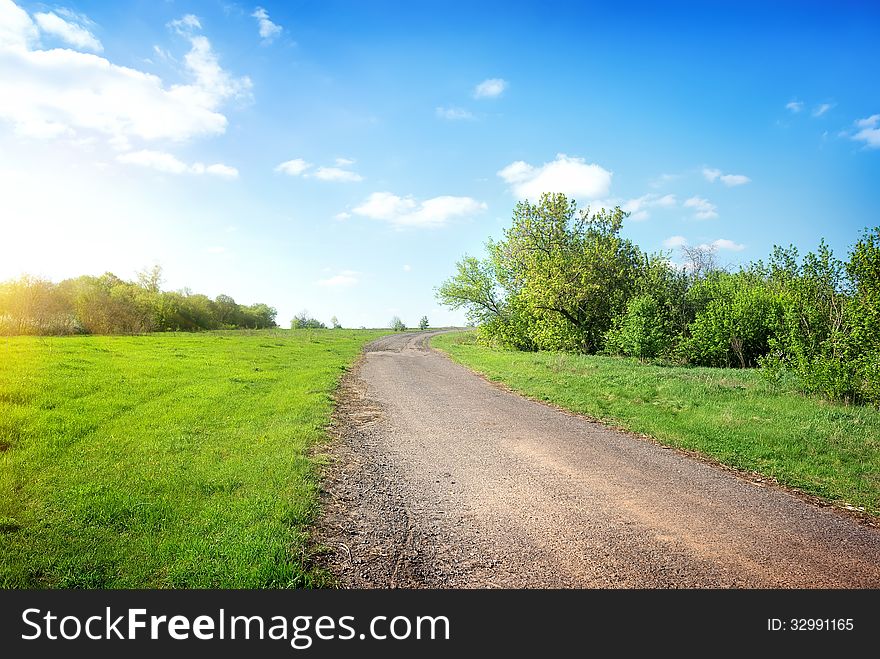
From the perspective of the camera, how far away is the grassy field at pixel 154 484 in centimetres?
489

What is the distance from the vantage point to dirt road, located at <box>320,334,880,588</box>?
4758 millimetres

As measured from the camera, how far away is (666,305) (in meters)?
29.5

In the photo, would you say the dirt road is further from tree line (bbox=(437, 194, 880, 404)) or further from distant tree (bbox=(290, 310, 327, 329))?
distant tree (bbox=(290, 310, 327, 329))

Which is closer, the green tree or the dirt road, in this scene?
the dirt road

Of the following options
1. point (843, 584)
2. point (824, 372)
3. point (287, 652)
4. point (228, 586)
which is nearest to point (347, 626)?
point (287, 652)

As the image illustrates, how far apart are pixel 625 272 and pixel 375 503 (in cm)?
3063

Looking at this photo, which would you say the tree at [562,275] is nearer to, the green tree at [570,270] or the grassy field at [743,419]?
the green tree at [570,270]

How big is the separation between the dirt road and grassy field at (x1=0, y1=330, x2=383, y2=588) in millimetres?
769

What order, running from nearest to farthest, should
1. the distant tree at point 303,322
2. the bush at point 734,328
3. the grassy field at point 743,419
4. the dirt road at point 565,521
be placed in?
the dirt road at point 565,521, the grassy field at point 743,419, the bush at point 734,328, the distant tree at point 303,322

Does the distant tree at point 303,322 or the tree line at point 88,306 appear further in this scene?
the distant tree at point 303,322

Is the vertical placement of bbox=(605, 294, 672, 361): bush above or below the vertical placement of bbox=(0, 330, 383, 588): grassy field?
above

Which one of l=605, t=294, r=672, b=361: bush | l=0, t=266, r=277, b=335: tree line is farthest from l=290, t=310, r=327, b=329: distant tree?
l=605, t=294, r=672, b=361: bush

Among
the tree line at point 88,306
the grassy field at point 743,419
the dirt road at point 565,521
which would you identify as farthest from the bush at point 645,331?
the tree line at point 88,306

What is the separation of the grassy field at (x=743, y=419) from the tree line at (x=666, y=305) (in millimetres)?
1773
